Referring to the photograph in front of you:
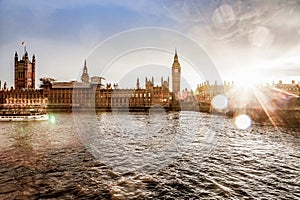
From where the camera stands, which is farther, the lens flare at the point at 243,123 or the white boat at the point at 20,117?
the white boat at the point at 20,117

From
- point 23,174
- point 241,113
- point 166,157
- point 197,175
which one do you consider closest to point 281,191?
point 197,175

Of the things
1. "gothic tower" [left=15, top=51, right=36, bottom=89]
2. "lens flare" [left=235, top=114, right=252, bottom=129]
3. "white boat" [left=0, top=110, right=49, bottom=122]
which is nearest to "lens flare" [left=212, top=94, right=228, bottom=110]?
"lens flare" [left=235, top=114, right=252, bottom=129]

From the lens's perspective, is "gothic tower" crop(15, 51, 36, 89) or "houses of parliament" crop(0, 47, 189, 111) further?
"gothic tower" crop(15, 51, 36, 89)

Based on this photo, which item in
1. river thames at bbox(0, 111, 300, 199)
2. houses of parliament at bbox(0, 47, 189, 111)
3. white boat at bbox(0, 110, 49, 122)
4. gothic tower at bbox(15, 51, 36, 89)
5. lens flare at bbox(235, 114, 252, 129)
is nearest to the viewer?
river thames at bbox(0, 111, 300, 199)

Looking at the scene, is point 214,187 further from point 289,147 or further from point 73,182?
point 289,147

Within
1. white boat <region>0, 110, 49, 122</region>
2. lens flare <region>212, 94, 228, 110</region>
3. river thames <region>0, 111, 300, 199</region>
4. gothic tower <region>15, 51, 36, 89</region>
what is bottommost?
river thames <region>0, 111, 300, 199</region>

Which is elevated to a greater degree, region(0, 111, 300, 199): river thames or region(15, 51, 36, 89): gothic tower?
region(15, 51, 36, 89): gothic tower

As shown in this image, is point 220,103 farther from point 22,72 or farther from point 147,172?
point 22,72

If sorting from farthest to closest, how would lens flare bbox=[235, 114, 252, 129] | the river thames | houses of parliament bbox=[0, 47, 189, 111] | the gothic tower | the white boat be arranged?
the gothic tower, houses of parliament bbox=[0, 47, 189, 111], the white boat, lens flare bbox=[235, 114, 252, 129], the river thames

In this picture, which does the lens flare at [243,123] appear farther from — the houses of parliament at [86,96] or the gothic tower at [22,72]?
the gothic tower at [22,72]

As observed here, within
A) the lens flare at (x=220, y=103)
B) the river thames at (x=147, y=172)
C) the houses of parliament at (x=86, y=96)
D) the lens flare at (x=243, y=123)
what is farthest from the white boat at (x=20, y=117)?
the houses of parliament at (x=86, y=96)

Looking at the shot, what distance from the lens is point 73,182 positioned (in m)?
14.4

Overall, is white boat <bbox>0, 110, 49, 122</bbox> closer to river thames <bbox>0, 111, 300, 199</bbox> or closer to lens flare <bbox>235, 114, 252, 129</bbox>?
river thames <bbox>0, 111, 300, 199</bbox>

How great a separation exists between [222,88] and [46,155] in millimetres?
185057
